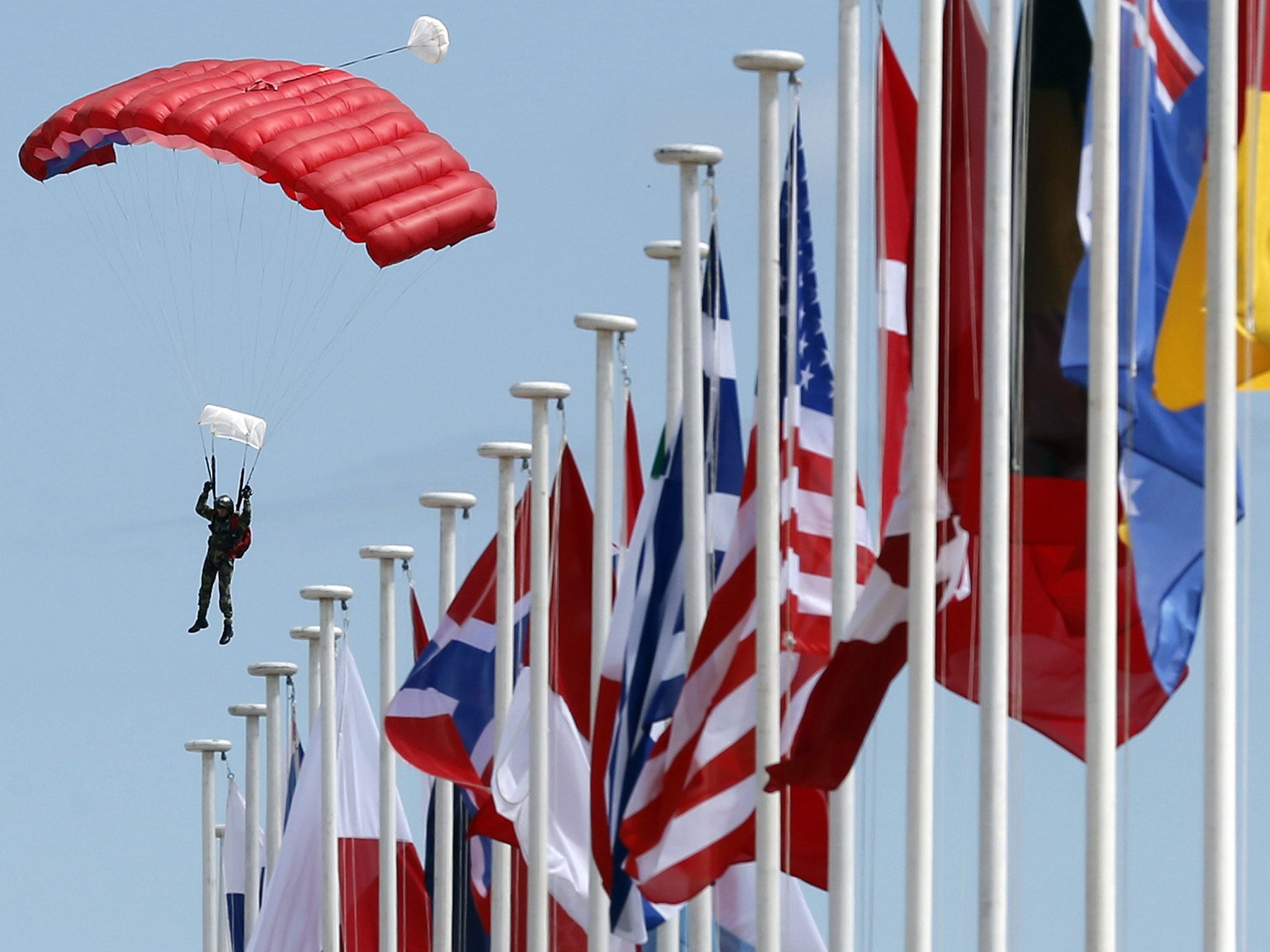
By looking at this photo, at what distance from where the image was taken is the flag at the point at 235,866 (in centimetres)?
4947

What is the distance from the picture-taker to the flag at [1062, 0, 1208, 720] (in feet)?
78.6

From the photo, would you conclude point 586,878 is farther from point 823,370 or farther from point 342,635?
point 823,370

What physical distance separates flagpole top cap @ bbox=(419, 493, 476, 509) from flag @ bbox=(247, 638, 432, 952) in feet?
7.34

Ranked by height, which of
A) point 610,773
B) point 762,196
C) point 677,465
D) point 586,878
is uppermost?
point 762,196

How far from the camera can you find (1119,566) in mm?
25219

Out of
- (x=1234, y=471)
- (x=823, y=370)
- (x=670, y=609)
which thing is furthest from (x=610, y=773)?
(x=1234, y=471)

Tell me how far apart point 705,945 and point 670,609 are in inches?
126

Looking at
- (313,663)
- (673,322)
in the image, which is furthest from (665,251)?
(313,663)

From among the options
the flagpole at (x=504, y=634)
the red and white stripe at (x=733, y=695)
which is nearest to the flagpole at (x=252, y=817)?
the flagpole at (x=504, y=634)

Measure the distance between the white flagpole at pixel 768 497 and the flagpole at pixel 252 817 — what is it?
61.6 feet

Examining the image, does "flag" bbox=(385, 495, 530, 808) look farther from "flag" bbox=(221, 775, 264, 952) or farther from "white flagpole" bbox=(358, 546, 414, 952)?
"flag" bbox=(221, 775, 264, 952)

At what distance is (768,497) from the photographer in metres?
28.8

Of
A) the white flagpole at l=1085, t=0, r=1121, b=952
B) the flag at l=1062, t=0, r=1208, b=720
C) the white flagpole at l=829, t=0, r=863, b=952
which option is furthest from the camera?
the white flagpole at l=829, t=0, r=863, b=952

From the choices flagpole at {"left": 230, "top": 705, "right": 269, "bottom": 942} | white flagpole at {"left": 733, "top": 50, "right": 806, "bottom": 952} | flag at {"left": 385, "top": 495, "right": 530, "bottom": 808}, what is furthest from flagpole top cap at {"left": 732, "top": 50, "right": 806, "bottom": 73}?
flagpole at {"left": 230, "top": 705, "right": 269, "bottom": 942}
